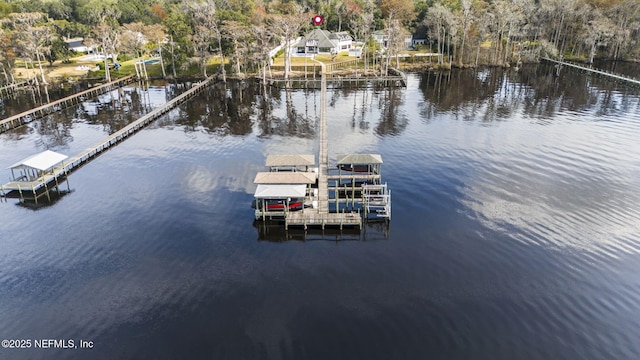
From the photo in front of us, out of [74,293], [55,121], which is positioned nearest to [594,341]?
[74,293]

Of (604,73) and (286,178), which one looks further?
(604,73)

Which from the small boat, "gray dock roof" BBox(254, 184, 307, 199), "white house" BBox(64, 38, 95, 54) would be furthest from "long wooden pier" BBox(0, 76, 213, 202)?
"white house" BBox(64, 38, 95, 54)

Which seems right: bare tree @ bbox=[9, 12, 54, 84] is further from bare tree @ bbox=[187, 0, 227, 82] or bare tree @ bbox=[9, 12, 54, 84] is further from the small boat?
the small boat

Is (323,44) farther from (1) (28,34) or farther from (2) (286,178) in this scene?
(2) (286,178)

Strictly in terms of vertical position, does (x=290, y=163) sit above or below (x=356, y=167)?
above

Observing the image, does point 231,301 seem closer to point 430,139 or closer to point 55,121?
point 430,139

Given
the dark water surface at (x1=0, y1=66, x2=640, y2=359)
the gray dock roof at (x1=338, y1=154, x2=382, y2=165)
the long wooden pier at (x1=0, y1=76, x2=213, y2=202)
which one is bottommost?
the dark water surface at (x1=0, y1=66, x2=640, y2=359)

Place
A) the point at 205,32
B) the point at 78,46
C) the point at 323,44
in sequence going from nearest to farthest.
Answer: the point at 205,32 < the point at 323,44 < the point at 78,46

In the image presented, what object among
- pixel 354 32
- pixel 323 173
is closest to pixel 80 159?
pixel 323 173
